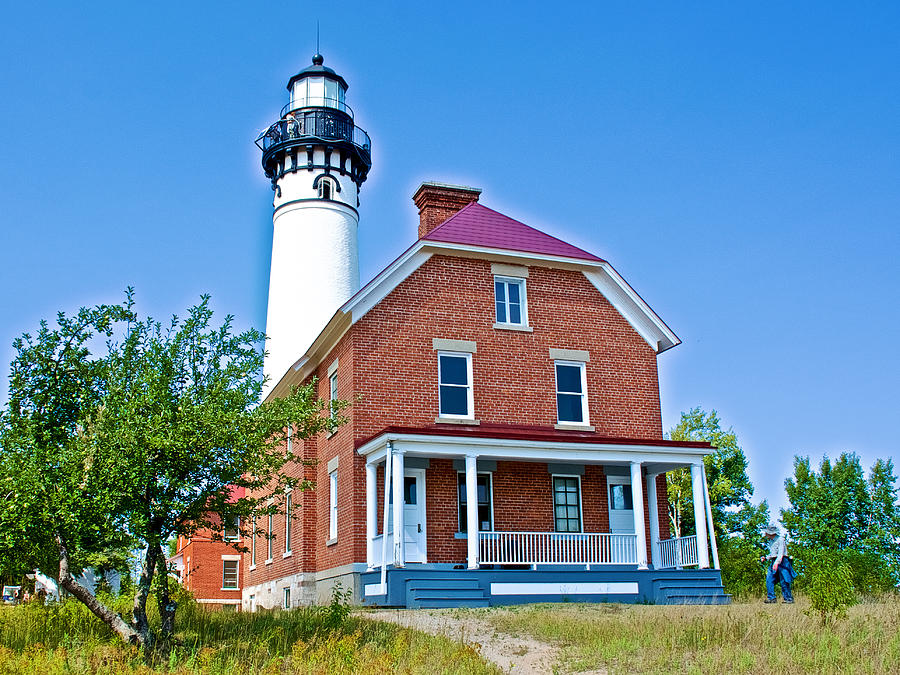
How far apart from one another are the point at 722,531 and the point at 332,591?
65.2 ft

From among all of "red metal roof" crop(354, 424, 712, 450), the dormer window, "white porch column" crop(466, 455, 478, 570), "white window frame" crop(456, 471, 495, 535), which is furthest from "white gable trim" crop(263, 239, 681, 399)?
the dormer window

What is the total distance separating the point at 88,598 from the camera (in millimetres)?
12211

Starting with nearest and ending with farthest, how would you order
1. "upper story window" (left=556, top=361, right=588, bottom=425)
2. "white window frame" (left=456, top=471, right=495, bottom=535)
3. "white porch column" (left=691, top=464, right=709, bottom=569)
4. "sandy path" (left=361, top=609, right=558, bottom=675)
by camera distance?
1. "sandy path" (left=361, top=609, right=558, bottom=675)
2. "white porch column" (left=691, top=464, right=709, bottom=569)
3. "white window frame" (left=456, top=471, right=495, bottom=535)
4. "upper story window" (left=556, top=361, right=588, bottom=425)

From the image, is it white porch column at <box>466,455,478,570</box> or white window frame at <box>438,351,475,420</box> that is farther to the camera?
white window frame at <box>438,351,475,420</box>

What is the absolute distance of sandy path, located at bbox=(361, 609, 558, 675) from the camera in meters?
11.9

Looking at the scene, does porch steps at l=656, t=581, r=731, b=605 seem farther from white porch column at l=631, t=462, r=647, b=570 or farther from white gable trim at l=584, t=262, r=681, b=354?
white gable trim at l=584, t=262, r=681, b=354

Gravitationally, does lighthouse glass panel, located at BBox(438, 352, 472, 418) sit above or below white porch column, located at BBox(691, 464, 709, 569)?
above

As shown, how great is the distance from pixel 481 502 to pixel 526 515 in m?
1.10

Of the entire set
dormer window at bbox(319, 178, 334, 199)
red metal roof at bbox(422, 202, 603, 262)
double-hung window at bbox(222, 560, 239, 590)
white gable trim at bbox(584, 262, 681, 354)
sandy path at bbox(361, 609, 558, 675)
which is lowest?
sandy path at bbox(361, 609, 558, 675)

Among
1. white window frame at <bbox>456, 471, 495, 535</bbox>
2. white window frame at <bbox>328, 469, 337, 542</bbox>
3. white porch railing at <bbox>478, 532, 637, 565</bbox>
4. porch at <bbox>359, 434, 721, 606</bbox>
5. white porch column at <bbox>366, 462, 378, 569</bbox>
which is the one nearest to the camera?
porch at <bbox>359, 434, 721, 606</bbox>

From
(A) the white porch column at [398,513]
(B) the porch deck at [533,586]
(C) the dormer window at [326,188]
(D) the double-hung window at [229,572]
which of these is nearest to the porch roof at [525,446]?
(A) the white porch column at [398,513]

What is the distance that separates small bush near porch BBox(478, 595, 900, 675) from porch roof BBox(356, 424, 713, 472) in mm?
5220

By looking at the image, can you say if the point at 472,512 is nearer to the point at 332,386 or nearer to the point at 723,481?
Result: the point at 332,386

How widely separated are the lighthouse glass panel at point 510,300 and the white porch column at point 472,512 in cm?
489
